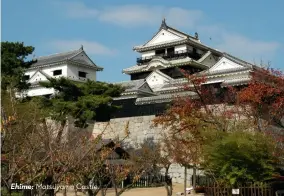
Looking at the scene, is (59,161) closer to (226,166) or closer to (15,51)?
(226,166)

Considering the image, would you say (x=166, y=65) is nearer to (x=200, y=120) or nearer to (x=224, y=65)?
(x=224, y=65)

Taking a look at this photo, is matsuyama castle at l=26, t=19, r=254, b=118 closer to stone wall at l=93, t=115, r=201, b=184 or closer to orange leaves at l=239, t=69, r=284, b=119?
stone wall at l=93, t=115, r=201, b=184

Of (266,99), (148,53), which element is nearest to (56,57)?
(148,53)

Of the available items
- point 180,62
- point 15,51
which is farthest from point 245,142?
point 180,62

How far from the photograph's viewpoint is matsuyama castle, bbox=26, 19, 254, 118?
2933cm

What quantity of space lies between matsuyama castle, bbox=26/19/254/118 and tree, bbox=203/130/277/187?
13.3m

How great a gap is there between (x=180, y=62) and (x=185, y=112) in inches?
738

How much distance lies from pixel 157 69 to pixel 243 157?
24046mm

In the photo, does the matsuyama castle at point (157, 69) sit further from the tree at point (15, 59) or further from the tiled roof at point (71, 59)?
the tree at point (15, 59)

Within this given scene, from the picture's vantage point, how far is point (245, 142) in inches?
528

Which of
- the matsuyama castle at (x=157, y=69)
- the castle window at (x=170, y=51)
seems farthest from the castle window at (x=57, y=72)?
the castle window at (x=170, y=51)

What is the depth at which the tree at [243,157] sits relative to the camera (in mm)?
13578

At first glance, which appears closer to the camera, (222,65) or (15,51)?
(15,51)

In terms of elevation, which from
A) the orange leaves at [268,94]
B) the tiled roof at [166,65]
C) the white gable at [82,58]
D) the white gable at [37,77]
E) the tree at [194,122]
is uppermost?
the white gable at [82,58]
